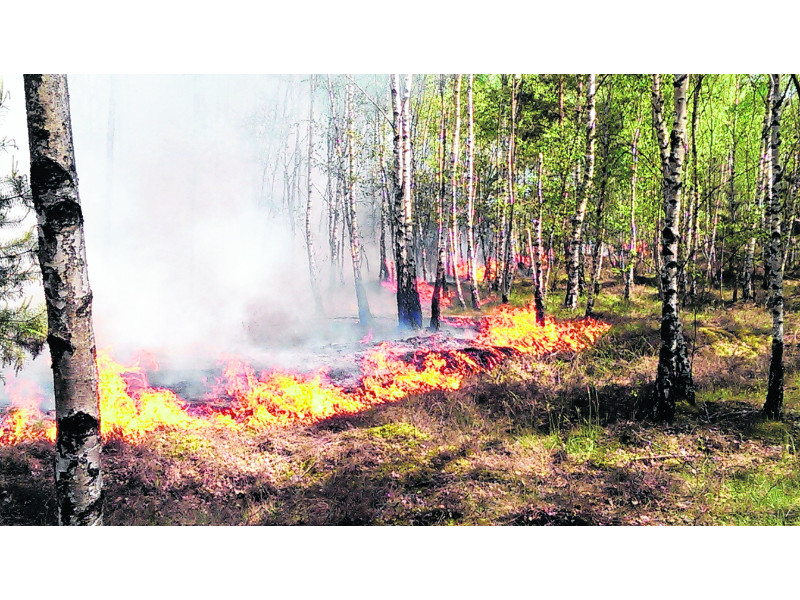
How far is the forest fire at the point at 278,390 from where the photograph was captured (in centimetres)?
478

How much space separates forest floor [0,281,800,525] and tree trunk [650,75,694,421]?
0.67 ft

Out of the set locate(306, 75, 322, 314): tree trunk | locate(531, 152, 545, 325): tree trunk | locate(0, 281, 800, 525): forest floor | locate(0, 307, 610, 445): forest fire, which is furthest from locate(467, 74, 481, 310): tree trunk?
locate(0, 281, 800, 525): forest floor

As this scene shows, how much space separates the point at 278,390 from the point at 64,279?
89.5 inches

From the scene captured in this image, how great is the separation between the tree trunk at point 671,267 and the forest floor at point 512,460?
0.67 feet

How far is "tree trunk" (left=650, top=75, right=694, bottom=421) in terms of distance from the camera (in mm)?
4574

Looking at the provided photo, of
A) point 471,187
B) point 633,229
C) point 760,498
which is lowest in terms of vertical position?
point 760,498

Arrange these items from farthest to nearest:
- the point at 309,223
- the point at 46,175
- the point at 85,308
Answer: the point at 309,223, the point at 85,308, the point at 46,175

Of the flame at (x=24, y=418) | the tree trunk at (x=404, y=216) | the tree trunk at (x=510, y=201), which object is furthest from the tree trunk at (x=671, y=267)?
the flame at (x=24, y=418)

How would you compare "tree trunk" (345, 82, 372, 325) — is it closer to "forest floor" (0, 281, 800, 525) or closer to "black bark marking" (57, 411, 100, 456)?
"forest floor" (0, 281, 800, 525)

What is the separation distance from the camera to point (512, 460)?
4.48 meters

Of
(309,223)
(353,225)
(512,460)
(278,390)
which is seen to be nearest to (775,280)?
(512,460)

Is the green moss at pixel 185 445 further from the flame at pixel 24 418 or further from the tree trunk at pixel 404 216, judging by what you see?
the tree trunk at pixel 404 216

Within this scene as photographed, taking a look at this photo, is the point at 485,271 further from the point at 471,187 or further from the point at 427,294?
the point at 471,187
